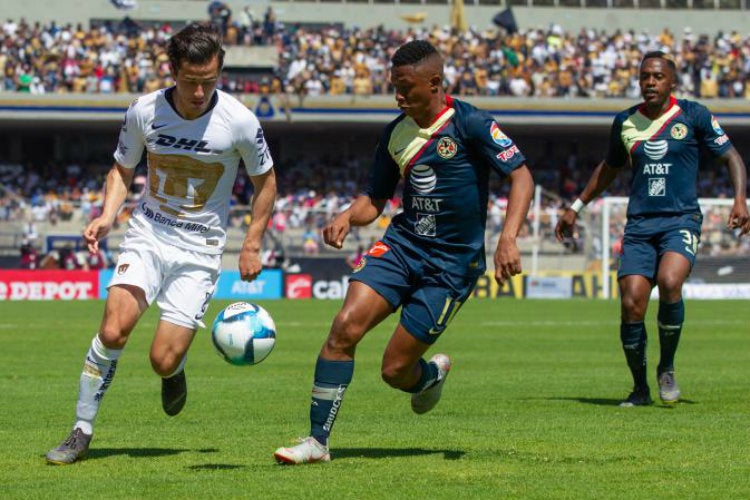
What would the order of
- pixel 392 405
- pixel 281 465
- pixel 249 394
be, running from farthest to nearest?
pixel 249 394, pixel 392 405, pixel 281 465

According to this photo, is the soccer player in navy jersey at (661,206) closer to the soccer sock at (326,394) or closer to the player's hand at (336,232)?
the player's hand at (336,232)

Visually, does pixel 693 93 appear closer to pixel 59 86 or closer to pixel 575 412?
pixel 59 86

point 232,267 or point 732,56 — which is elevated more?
point 732,56

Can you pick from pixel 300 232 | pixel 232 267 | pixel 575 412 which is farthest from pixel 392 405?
pixel 232 267

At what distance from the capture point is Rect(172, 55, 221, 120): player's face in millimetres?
7348

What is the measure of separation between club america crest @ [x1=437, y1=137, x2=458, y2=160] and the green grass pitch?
1.68m

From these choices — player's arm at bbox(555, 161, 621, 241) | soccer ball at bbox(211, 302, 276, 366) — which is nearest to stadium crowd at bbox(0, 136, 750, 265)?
player's arm at bbox(555, 161, 621, 241)

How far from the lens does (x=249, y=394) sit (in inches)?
460

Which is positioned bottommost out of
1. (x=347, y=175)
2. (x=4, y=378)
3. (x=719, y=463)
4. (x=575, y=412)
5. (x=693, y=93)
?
(x=347, y=175)

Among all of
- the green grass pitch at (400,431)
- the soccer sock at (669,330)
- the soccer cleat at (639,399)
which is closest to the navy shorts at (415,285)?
the green grass pitch at (400,431)

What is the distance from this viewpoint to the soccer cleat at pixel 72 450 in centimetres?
722

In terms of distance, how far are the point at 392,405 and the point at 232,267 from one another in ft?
95.0

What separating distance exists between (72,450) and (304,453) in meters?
1.27

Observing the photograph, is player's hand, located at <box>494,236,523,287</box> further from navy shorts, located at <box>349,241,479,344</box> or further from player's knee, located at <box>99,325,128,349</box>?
player's knee, located at <box>99,325,128,349</box>
